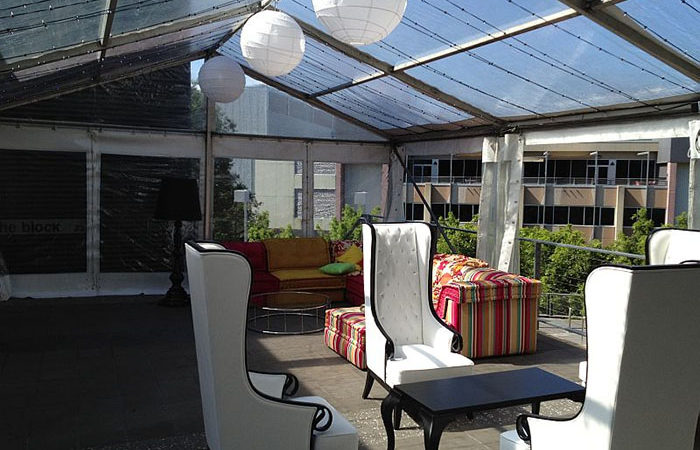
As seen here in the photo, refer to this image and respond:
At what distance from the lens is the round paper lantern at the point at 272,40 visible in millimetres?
4281

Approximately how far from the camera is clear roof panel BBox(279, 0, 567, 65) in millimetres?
4617

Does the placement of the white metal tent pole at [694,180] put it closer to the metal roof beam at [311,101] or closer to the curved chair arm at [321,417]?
the curved chair arm at [321,417]

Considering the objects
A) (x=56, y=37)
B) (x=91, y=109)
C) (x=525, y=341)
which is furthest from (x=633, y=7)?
(x=91, y=109)

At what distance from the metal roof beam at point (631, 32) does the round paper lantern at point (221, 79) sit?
10.2 ft

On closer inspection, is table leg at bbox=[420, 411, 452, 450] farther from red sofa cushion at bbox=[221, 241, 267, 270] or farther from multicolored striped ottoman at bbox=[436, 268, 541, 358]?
red sofa cushion at bbox=[221, 241, 267, 270]

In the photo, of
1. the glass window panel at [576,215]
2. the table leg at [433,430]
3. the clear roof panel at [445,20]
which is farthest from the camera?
the glass window panel at [576,215]

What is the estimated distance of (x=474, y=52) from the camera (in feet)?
18.3

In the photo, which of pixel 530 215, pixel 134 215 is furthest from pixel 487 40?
pixel 530 215

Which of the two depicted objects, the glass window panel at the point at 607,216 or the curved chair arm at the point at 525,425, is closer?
the curved chair arm at the point at 525,425

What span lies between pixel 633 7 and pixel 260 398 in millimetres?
3612

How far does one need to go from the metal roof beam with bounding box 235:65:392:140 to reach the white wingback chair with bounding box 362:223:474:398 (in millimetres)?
4958

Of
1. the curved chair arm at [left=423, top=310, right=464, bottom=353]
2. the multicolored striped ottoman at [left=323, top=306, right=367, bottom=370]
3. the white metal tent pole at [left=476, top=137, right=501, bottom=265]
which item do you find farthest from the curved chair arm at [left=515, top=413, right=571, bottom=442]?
the white metal tent pole at [left=476, top=137, right=501, bottom=265]

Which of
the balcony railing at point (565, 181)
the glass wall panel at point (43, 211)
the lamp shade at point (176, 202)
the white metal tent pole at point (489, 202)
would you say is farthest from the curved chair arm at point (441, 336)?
the balcony railing at point (565, 181)

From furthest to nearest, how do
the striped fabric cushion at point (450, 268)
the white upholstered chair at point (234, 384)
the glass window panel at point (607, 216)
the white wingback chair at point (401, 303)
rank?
the glass window panel at point (607, 216) < the striped fabric cushion at point (450, 268) < the white wingback chair at point (401, 303) < the white upholstered chair at point (234, 384)
